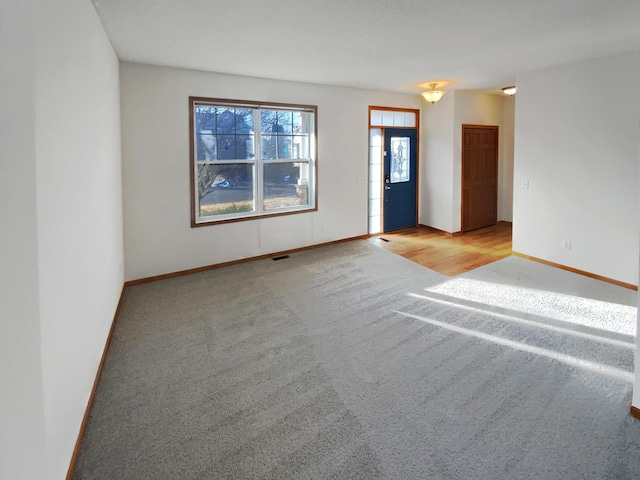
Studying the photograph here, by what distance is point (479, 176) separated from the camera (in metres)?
7.57

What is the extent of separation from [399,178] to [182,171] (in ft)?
13.5

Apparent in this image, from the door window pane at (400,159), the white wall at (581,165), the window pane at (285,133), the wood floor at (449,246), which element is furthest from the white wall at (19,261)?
the door window pane at (400,159)

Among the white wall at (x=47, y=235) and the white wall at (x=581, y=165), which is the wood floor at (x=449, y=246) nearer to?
the white wall at (x=581, y=165)

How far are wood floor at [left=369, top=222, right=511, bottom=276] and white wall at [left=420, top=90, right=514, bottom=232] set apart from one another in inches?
15.8

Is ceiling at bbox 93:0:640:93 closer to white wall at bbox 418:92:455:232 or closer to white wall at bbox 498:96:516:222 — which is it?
white wall at bbox 418:92:455:232

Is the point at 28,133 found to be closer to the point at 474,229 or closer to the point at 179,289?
the point at 179,289

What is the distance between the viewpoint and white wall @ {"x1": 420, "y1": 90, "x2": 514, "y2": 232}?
7012 millimetres

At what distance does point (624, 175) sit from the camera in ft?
14.4

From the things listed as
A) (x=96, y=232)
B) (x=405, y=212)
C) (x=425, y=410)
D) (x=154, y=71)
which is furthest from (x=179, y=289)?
(x=405, y=212)

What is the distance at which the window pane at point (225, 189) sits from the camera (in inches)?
209

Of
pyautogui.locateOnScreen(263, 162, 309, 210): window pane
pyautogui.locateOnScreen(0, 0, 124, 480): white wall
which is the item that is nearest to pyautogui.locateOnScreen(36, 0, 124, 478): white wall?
pyautogui.locateOnScreen(0, 0, 124, 480): white wall

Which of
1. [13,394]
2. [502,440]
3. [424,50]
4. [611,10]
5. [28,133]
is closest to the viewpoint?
[13,394]

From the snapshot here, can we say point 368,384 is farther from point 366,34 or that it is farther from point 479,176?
point 479,176

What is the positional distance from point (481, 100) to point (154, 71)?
563 cm
